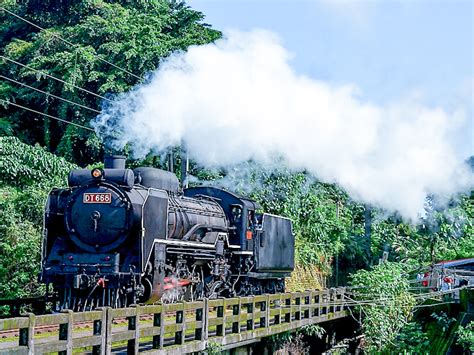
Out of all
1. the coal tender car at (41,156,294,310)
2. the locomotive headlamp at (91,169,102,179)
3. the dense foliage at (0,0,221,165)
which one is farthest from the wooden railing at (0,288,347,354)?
the dense foliage at (0,0,221,165)

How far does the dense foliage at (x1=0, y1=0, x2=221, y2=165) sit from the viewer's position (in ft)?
95.4

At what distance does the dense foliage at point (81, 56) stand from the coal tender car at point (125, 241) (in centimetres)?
1325

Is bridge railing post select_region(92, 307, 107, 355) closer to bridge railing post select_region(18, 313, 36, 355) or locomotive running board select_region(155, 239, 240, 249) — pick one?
bridge railing post select_region(18, 313, 36, 355)

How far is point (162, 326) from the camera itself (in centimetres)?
1057

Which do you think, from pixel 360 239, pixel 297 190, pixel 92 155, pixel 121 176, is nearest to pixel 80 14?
pixel 92 155

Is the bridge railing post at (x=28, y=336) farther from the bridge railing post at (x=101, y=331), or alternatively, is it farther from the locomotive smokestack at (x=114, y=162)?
the locomotive smokestack at (x=114, y=162)

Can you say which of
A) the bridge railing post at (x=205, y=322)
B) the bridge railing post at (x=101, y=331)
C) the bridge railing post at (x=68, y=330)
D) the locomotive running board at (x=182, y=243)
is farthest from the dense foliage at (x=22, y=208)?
the bridge railing post at (x=68, y=330)

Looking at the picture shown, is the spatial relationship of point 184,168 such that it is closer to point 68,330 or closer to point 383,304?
point 383,304

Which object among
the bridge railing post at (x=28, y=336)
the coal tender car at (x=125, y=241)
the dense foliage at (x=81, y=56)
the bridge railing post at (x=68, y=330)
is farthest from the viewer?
the dense foliage at (x=81, y=56)

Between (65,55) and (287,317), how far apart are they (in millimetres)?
17799

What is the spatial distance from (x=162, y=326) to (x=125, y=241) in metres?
3.36

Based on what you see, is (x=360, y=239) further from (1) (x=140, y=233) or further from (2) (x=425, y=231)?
(1) (x=140, y=233)

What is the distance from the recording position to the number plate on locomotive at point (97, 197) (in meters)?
13.7

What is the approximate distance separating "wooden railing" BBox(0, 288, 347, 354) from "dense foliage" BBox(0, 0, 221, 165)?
14499 mm
